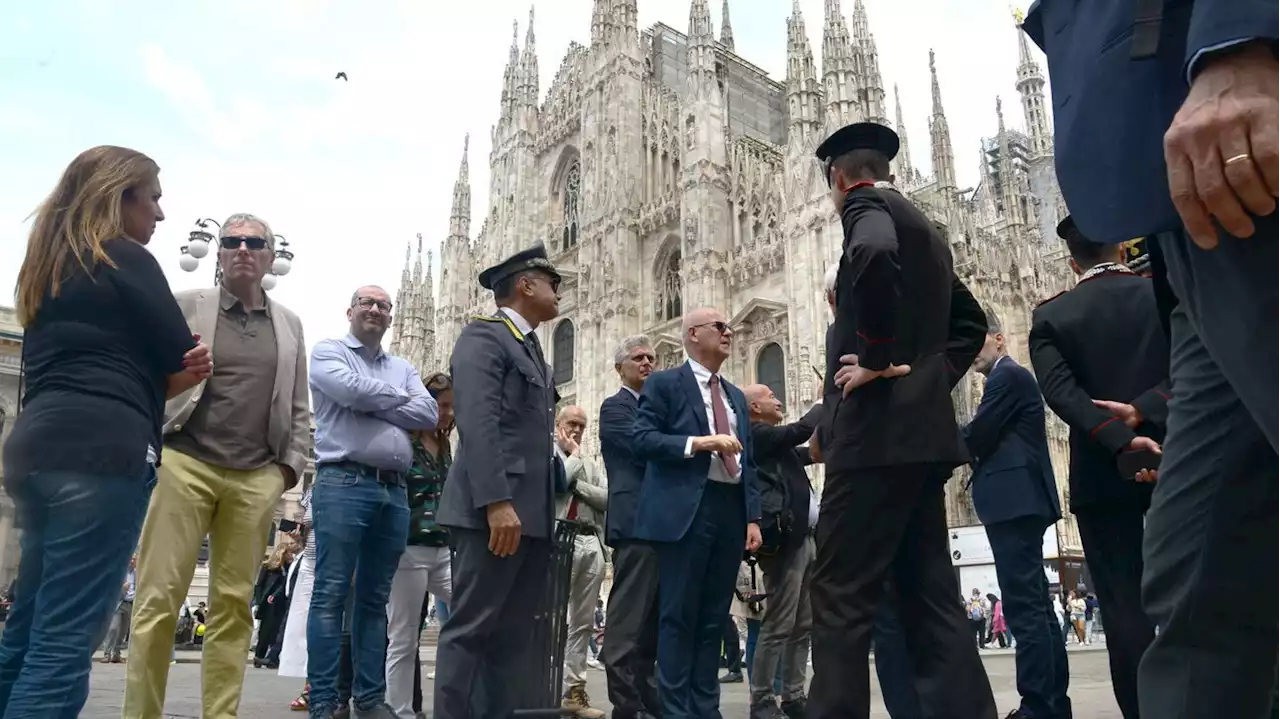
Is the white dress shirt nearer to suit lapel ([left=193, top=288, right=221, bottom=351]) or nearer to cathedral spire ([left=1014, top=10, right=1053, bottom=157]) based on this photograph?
suit lapel ([left=193, top=288, right=221, bottom=351])

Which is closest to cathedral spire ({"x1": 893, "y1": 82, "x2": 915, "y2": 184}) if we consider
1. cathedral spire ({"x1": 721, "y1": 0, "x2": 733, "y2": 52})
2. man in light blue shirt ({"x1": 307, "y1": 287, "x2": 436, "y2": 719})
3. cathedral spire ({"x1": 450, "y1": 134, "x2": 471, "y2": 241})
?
cathedral spire ({"x1": 721, "y1": 0, "x2": 733, "y2": 52})

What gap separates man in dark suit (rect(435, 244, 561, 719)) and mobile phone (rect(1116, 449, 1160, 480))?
2.25 metres

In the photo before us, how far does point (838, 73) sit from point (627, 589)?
2086 cm

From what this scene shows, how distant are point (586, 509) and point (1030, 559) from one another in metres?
3.11

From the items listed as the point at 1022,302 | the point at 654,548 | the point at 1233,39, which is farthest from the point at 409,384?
the point at 1022,302

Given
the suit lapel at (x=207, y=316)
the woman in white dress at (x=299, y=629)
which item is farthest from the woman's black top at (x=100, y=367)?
the woman in white dress at (x=299, y=629)

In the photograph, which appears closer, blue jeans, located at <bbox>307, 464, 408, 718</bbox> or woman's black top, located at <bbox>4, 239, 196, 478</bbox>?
woman's black top, located at <bbox>4, 239, 196, 478</bbox>

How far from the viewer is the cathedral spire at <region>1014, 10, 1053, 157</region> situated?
34125 millimetres

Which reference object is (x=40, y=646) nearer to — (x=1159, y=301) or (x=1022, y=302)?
(x=1159, y=301)

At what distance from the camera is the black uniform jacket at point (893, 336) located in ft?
10.1

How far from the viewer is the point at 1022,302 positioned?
→ 1015 inches

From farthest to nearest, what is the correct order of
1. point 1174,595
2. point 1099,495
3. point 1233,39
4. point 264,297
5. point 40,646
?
point 264,297 → point 1099,495 → point 40,646 → point 1174,595 → point 1233,39

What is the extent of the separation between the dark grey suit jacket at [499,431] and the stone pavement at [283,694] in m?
2.05

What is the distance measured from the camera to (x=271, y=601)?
1035cm
